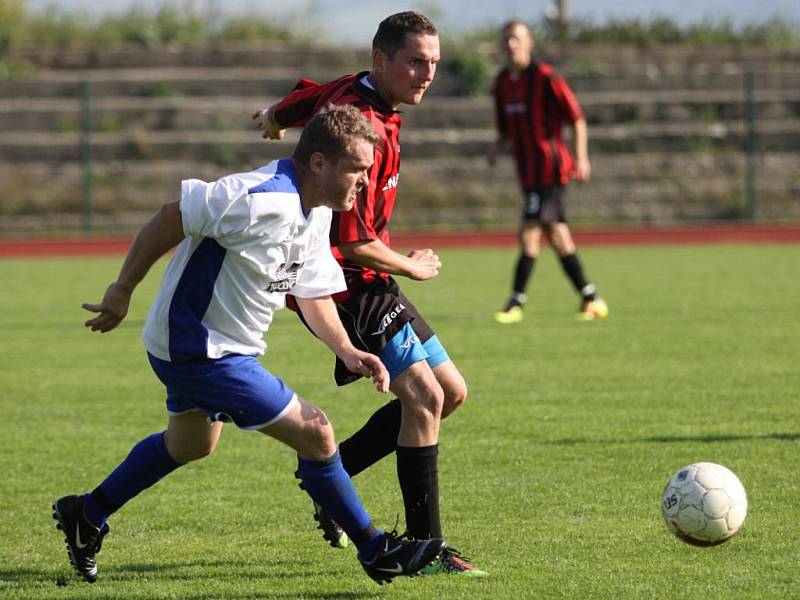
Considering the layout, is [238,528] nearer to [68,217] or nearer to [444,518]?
[444,518]

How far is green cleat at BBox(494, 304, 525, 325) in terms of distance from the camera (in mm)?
11078

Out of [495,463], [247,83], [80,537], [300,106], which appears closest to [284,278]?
[80,537]

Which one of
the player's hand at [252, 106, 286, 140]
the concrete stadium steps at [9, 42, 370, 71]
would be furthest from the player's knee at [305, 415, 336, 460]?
the concrete stadium steps at [9, 42, 370, 71]

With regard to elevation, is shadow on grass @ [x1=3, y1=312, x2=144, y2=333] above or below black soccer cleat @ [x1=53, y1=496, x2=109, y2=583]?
below

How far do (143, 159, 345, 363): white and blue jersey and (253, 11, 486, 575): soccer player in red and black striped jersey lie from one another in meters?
0.45

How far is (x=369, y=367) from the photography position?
4.09 meters

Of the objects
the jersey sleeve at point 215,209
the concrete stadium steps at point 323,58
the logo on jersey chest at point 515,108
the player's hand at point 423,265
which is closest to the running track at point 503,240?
the concrete stadium steps at point 323,58

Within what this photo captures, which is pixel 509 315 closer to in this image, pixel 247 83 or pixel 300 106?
pixel 300 106

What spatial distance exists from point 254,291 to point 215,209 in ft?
1.00

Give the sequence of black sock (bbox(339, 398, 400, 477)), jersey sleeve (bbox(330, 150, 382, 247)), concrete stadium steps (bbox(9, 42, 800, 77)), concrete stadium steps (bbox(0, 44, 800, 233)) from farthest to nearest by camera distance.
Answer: concrete stadium steps (bbox(9, 42, 800, 77)) < concrete stadium steps (bbox(0, 44, 800, 233)) < black sock (bbox(339, 398, 400, 477)) < jersey sleeve (bbox(330, 150, 382, 247))

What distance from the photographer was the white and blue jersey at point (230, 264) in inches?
152

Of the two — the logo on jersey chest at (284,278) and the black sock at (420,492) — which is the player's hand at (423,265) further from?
the black sock at (420,492)

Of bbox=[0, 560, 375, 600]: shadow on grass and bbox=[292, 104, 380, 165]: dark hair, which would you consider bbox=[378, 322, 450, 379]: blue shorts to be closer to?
bbox=[0, 560, 375, 600]: shadow on grass

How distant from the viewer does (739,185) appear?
25.3 m
